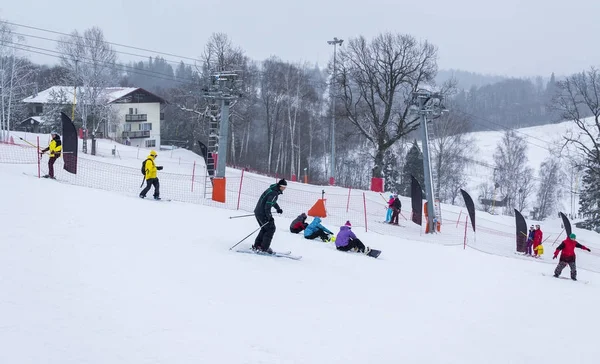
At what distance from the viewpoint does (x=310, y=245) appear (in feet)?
43.4

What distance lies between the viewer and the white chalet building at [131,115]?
65.6 m

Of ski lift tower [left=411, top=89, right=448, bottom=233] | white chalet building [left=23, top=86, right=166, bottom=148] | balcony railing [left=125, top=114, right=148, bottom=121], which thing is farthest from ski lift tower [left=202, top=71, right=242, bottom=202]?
balcony railing [left=125, top=114, right=148, bottom=121]

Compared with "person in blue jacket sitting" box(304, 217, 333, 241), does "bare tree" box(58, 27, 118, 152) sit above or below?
above

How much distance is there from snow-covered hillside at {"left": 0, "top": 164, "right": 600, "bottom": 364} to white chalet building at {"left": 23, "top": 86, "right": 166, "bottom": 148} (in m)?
55.8

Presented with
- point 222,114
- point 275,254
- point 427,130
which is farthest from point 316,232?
point 427,130

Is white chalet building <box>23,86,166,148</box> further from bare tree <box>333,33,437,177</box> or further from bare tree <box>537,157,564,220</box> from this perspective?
bare tree <box>537,157,564,220</box>

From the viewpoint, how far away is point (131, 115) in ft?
225

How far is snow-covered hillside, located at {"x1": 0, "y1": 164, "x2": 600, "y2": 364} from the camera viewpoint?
5820mm

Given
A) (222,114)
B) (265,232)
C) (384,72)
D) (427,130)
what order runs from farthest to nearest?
(384,72) → (427,130) → (222,114) → (265,232)

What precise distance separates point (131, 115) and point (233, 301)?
6598 centimetres

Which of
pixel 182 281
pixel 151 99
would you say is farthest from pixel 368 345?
pixel 151 99

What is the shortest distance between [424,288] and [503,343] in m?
2.72

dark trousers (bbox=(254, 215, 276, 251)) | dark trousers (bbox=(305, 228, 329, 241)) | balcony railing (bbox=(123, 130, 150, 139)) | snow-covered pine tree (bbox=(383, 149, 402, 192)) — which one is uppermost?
balcony railing (bbox=(123, 130, 150, 139))

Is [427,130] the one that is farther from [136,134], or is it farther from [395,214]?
[136,134]
